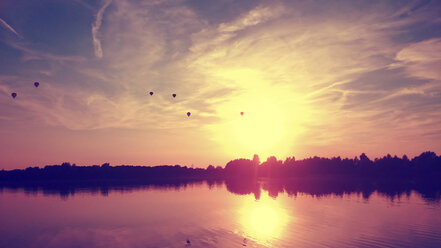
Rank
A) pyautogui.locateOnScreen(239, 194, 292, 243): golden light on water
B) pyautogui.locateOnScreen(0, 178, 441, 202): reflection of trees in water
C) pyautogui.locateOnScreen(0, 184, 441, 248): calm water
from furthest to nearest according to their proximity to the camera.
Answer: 1. pyautogui.locateOnScreen(0, 178, 441, 202): reflection of trees in water
2. pyautogui.locateOnScreen(239, 194, 292, 243): golden light on water
3. pyautogui.locateOnScreen(0, 184, 441, 248): calm water

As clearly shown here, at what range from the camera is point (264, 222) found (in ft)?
164

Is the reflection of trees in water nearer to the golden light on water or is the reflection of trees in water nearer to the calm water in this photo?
the golden light on water

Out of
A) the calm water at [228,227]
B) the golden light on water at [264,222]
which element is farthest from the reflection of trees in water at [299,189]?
the calm water at [228,227]

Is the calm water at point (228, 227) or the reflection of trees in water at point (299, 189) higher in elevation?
the reflection of trees in water at point (299, 189)

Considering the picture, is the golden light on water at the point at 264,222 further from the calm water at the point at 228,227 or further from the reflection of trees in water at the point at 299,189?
the reflection of trees in water at the point at 299,189

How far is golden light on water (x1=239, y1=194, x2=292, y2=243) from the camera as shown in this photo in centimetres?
4011

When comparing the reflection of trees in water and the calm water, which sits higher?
the reflection of trees in water

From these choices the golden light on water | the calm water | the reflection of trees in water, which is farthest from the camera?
the reflection of trees in water

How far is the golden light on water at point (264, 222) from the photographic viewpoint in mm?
40109

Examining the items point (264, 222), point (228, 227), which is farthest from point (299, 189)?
point (228, 227)

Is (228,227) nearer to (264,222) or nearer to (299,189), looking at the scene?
(264,222)

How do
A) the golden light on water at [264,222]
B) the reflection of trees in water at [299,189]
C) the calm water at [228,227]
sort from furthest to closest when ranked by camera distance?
the reflection of trees in water at [299,189]
the golden light on water at [264,222]
the calm water at [228,227]

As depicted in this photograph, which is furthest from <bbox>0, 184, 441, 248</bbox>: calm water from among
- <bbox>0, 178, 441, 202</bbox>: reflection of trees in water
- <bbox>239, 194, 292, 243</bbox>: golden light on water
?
<bbox>0, 178, 441, 202</bbox>: reflection of trees in water

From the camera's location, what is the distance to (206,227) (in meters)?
47.1
